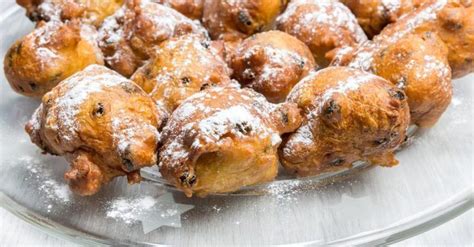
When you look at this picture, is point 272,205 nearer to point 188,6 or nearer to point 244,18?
point 244,18

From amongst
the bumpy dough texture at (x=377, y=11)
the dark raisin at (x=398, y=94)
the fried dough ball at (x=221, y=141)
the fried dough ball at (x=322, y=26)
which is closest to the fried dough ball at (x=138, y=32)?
the fried dough ball at (x=322, y=26)

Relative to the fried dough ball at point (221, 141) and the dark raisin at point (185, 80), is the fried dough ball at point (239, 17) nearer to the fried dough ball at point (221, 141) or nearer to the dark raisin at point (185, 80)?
the dark raisin at point (185, 80)

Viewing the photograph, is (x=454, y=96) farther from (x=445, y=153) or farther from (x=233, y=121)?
(x=233, y=121)

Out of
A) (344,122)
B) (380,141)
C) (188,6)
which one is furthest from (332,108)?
(188,6)

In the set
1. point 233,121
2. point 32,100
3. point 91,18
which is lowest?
point 32,100

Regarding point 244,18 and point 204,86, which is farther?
point 244,18

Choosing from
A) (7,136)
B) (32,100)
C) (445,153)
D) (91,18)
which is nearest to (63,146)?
(7,136)

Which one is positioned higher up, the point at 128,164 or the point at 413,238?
the point at 128,164
